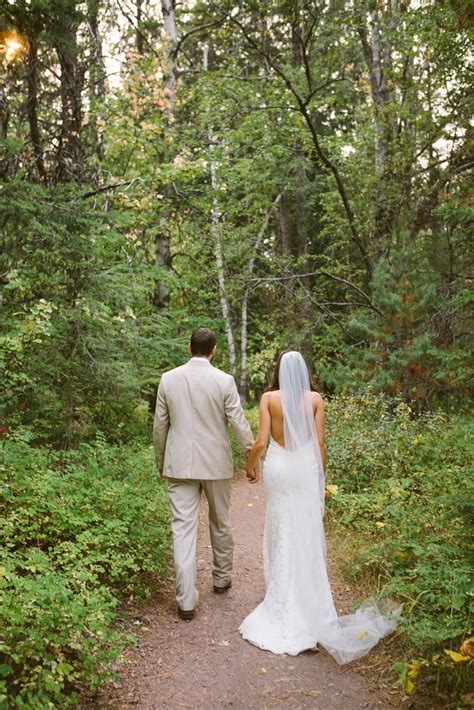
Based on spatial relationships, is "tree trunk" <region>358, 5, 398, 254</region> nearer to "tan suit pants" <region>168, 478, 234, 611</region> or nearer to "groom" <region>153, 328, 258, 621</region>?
"groom" <region>153, 328, 258, 621</region>

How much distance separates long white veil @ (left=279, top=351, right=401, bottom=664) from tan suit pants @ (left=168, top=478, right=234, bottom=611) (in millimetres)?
711

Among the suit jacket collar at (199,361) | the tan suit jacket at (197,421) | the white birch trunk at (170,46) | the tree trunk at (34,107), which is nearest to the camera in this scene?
the tan suit jacket at (197,421)

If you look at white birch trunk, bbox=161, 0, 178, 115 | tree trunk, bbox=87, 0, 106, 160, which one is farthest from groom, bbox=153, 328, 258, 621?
white birch trunk, bbox=161, 0, 178, 115

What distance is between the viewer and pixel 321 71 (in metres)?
15.8

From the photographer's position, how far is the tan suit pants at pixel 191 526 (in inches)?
197

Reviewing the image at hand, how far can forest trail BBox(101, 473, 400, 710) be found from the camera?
380 cm

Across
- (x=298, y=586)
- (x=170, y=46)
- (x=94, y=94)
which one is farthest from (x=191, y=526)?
(x=170, y=46)

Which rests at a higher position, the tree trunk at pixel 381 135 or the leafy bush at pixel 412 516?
the tree trunk at pixel 381 135

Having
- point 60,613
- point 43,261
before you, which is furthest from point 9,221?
point 60,613

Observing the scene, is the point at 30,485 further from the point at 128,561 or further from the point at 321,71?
the point at 321,71

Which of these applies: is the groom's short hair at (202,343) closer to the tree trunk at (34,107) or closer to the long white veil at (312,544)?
the long white veil at (312,544)

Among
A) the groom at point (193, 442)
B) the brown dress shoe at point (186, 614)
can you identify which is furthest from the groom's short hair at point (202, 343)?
the brown dress shoe at point (186, 614)

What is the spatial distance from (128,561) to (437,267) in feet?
34.8

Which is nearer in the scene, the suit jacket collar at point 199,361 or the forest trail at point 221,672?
the forest trail at point 221,672
